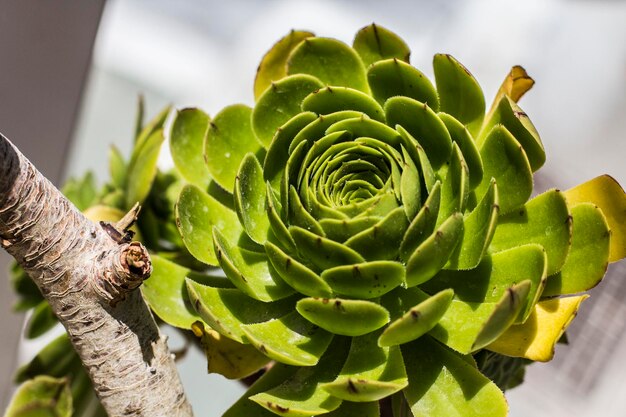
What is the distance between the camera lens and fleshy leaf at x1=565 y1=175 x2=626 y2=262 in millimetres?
408

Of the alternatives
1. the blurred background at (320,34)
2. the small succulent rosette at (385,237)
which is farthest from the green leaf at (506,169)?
the blurred background at (320,34)

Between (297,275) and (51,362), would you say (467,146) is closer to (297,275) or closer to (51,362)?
(297,275)

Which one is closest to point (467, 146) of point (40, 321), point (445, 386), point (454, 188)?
point (454, 188)

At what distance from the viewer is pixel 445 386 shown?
40cm

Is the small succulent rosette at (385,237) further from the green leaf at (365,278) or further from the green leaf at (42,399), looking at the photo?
the green leaf at (42,399)

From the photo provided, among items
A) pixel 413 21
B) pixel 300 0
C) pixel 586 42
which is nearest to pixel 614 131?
pixel 586 42

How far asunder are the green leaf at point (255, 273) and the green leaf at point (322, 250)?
4 cm

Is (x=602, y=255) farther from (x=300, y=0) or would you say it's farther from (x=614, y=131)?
(x=300, y=0)

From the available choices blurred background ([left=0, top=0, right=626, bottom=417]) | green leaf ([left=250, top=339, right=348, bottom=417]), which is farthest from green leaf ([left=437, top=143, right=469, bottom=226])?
blurred background ([left=0, top=0, right=626, bottom=417])

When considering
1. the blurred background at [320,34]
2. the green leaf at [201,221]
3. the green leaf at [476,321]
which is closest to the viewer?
the green leaf at [476,321]

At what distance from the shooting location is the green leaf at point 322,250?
1.29 feet

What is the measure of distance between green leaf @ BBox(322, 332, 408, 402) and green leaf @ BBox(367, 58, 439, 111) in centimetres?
14

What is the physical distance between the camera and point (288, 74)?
0.47 m

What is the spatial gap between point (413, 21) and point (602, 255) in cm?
129
